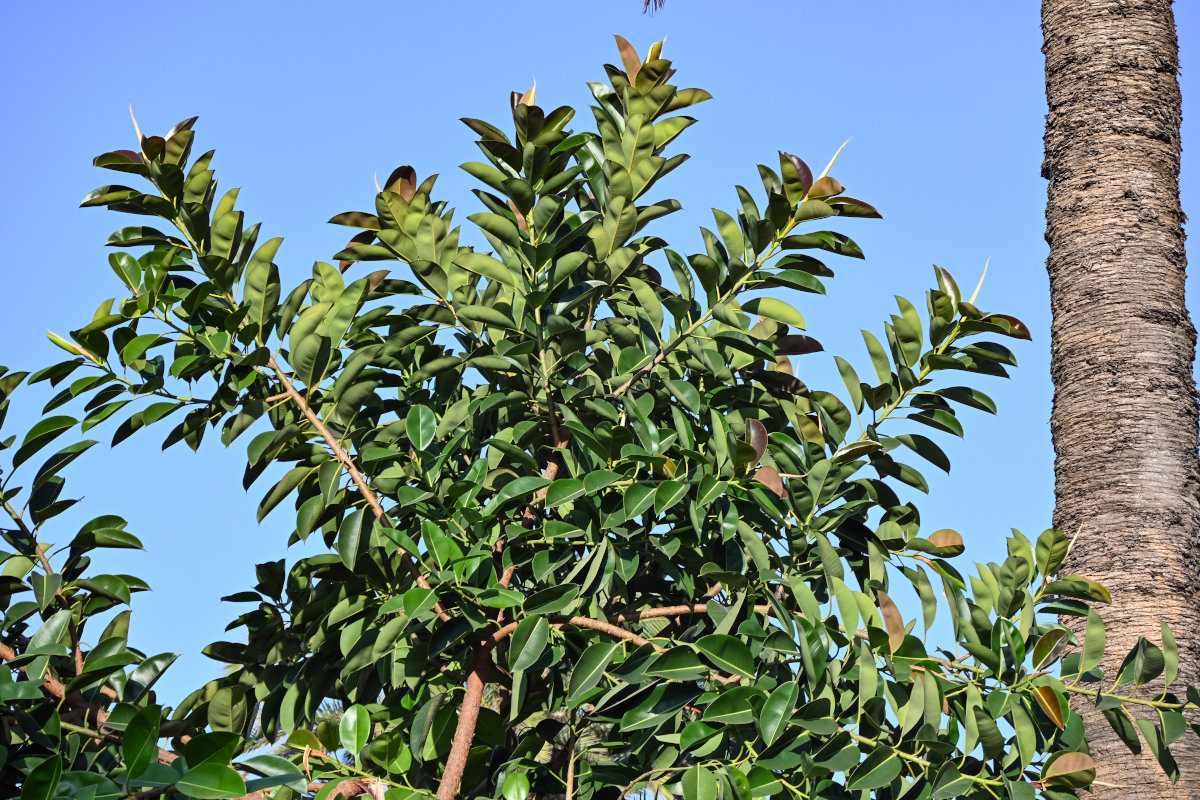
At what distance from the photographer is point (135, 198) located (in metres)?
2.17

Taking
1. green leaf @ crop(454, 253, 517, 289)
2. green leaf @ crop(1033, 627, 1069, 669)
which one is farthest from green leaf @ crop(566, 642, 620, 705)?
green leaf @ crop(1033, 627, 1069, 669)

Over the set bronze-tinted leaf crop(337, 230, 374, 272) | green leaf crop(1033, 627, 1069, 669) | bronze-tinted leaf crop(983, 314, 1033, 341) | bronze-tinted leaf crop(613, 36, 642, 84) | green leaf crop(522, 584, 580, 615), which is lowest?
green leaf crop(1033, 627, 1069, 669)

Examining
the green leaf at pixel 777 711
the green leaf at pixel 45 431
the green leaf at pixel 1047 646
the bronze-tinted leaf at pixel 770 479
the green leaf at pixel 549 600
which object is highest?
the green leaf at pixel 45 431

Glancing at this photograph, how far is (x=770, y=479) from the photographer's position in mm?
2125

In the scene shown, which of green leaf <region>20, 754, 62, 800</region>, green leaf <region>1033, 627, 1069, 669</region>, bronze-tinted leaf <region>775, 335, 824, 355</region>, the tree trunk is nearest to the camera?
green leaf <region>20, 754, 62, 800</region>

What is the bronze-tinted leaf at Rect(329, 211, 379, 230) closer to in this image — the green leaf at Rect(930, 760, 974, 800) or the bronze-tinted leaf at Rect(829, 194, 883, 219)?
the bronze-tinted leaf at Rect(829, 194, 883, 219)

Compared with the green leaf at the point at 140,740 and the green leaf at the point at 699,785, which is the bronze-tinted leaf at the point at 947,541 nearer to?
the green leaf at the point at 699,785

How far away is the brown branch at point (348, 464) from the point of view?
2.17m

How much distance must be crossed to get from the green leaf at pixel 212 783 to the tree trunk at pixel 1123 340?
275 centimetres

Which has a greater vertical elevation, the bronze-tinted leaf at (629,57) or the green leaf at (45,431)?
the bronze-tinted leaf at (629,57)

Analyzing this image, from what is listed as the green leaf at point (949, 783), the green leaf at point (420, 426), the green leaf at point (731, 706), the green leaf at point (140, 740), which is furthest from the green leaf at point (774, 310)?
the green leaf at point (140, 740)

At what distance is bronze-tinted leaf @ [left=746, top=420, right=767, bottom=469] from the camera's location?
2117mm

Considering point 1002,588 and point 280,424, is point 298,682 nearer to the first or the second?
point 280,424

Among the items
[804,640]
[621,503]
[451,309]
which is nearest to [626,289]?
[451,309]
